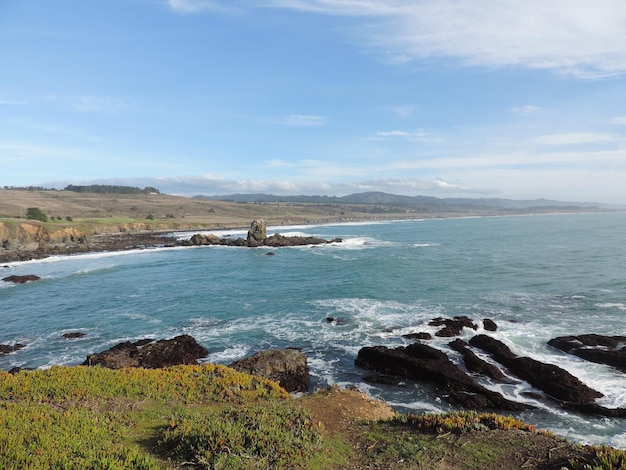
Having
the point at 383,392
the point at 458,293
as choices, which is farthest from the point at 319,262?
the point at 383,392

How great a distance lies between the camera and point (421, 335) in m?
23.4

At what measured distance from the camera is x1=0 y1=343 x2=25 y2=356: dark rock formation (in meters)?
22.1

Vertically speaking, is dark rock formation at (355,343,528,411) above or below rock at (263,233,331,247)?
below

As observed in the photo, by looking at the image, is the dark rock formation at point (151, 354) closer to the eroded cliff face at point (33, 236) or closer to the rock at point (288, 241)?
the rock at point (288, 241)

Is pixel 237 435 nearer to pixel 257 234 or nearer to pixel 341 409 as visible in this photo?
pixel 341 409

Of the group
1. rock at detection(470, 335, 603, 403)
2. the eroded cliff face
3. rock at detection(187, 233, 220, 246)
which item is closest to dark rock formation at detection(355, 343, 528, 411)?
rock at detection(470, 335, 603, 403)

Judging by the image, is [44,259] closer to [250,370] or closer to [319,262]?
[319,262]

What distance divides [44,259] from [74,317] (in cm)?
3743

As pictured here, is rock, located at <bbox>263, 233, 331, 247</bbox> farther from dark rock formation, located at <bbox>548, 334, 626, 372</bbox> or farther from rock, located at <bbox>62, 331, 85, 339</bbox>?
dark rock formation, located at <bbox>548, 334, 626, 372</bbox>

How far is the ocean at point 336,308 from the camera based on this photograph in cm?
1866

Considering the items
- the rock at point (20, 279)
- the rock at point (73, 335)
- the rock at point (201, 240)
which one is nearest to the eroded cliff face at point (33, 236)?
the rock at point (201, 240)

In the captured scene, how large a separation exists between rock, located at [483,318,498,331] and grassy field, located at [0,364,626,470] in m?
14.3

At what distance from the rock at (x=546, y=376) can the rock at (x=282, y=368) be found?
10463mm

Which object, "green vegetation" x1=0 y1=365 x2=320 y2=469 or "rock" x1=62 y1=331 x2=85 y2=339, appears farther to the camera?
"rock" x1=62 y1=331 x2=85 y2=339
